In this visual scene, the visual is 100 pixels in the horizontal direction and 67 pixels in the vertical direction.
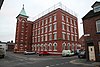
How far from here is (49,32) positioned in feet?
129

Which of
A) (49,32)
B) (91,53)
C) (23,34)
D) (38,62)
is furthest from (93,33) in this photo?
(23,34)

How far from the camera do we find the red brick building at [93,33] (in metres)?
17.0

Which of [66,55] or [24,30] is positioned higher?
[24,30]

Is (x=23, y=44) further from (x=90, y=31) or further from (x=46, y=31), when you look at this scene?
(x=90, y=31)

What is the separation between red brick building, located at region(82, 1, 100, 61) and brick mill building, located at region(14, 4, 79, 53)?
16031 mm

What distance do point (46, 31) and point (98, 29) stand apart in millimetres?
25733

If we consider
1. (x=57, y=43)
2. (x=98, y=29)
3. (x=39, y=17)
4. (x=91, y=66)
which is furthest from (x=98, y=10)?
(x=39, y=17)

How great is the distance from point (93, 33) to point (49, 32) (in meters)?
23.0

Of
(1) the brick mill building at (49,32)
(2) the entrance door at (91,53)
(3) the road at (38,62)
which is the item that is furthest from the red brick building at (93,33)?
(1) the brick mill building at (49,32)

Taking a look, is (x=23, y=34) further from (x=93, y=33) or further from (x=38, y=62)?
(x=93, y=33)

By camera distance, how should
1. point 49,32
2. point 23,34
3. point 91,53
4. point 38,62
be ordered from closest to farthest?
point 91,53, point 38,62, point 49,32, point 23,34

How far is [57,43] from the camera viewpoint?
34.5 meters

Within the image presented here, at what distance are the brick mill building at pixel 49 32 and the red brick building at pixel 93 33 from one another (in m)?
16.0

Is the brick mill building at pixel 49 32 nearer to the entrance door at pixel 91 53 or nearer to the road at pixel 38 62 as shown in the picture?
the road at pixel 38 62
